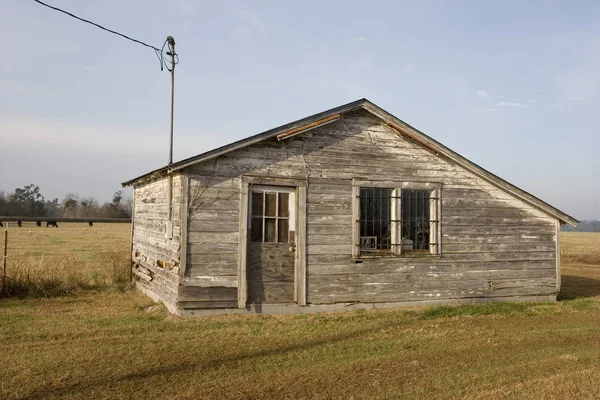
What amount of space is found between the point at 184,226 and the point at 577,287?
41.4ft

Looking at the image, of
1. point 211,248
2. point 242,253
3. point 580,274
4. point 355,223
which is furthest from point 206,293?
point 580,274

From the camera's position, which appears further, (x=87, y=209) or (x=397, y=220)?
(x=87, y=209)

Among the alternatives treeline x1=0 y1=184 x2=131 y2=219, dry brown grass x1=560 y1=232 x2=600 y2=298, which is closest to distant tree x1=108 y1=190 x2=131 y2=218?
treeline x1=0 y1=184 x2=131 y2=219

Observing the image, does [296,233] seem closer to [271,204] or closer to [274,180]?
[271,204]

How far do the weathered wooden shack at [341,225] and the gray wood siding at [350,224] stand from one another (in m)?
0.02

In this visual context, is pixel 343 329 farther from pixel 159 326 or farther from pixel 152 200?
pixel 152 200

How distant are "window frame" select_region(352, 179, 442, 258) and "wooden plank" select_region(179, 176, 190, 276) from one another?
351 cm

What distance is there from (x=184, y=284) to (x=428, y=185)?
5788 millimetres

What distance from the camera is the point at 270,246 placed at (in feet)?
34.4

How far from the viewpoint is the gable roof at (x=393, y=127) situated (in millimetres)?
10008

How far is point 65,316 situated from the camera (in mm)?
9984

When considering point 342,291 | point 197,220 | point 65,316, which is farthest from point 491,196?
point 65,316

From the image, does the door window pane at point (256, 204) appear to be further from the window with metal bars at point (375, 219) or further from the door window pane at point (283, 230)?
the window with metal bars at point (375, 219)

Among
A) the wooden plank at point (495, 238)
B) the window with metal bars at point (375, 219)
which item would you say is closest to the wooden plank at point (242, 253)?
the window with metal bars at point (375, 219)
